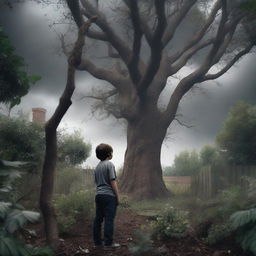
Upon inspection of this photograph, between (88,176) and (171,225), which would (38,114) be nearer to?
(88,176)

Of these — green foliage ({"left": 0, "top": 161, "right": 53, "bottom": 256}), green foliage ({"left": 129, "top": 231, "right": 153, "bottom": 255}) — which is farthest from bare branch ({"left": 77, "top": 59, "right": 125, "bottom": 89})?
green foliage ({"left": 0, "top": 161, "right": 53, "bottom": 256})

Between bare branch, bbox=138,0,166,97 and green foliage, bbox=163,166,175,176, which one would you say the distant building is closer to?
bare branch, bbox=138,0,166,97

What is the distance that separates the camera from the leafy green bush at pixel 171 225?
8641 millimetres

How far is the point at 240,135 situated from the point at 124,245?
12.3 metres

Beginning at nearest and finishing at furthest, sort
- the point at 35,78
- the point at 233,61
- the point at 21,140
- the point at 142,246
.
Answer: the point at 142,246 < the point at 35,78 < the point at 21,140 < the point at 233,61

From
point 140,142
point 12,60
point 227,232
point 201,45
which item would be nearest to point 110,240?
point 227,232

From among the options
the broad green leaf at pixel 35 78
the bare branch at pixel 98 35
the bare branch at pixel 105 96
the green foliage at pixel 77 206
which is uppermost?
the bare branch at pixel 98 35

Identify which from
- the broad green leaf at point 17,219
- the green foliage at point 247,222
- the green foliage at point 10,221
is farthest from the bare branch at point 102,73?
the broad green leaf at point 17,219

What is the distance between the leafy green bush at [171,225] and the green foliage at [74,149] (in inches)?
496

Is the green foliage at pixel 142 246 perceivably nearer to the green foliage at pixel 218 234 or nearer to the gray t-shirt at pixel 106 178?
the gray t-shirt at pixel 106 178

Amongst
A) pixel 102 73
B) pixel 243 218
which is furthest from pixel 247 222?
pixel 102 73

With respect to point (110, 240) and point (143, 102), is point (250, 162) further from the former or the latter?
point (110, 240)

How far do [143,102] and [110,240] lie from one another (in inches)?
501

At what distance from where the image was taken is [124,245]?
27.6 feet
